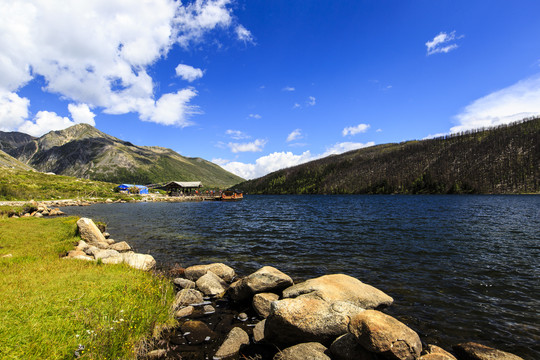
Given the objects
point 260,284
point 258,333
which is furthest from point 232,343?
point 260,284

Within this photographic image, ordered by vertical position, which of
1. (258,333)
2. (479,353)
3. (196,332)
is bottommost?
(196,332)

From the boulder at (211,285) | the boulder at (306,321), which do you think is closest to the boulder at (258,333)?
the boulder at (306,321)

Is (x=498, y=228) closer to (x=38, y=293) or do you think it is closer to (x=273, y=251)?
(x=273, y=251)

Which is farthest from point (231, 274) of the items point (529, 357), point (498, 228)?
point (498, 228)

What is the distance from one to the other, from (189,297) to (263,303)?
3624 mm

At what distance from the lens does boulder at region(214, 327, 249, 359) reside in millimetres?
7395

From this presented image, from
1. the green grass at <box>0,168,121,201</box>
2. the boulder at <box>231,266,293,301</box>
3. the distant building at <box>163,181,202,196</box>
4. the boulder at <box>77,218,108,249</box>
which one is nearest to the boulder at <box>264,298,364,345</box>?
the boulder at <box>231,266,293,301</box>

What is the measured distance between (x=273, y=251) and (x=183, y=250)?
7.98 m

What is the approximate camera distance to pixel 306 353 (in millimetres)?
6594

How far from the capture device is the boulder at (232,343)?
739cm

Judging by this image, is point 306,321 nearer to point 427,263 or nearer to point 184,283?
point 184,283

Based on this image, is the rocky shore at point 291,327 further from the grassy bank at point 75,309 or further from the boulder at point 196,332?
the grassy bank at point 75,309

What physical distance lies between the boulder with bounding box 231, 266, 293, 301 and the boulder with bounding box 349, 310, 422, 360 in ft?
17.7

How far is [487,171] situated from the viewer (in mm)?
166000
